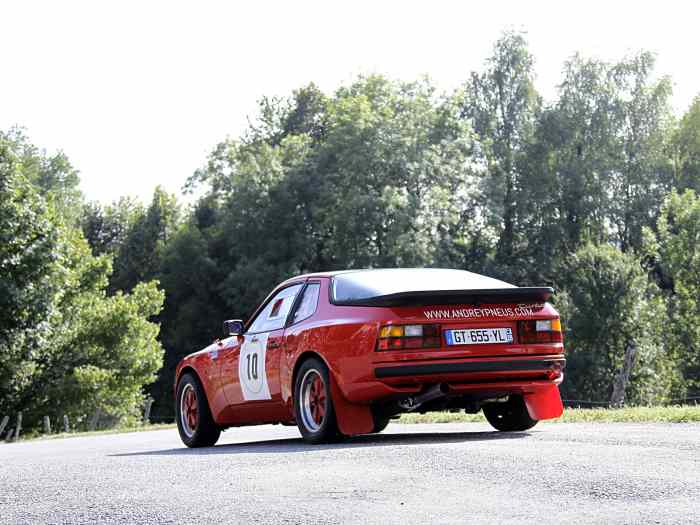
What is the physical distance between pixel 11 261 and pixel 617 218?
124 ft

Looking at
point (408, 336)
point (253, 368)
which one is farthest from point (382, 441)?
point (253, 368)

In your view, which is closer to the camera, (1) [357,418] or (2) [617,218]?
(1) [357,418]

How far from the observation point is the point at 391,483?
26.3 feet

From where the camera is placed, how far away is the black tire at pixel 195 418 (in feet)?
45.1

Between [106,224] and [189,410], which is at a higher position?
[106,224]

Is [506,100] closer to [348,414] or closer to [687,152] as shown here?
[687,152]

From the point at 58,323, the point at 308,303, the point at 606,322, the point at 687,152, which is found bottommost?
the point at 308,303

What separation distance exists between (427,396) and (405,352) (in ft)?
1.40

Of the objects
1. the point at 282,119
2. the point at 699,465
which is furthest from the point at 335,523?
the point at 282,119

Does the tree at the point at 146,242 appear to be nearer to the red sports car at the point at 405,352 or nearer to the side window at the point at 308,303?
the side window at the point at 308,303

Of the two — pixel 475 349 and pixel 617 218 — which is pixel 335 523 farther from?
pixel 617 218

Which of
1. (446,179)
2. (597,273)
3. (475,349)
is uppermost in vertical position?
(446,179)

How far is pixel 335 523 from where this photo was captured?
21.5 feet

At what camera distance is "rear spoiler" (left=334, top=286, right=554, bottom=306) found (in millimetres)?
11136
